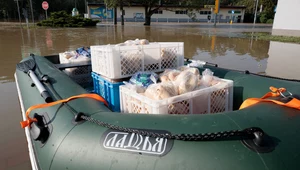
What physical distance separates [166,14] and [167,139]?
39499mm

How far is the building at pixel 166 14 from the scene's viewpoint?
35213 millimetres

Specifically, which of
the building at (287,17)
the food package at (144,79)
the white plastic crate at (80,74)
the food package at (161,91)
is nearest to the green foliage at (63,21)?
the building at (287,17)

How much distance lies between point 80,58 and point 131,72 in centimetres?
152

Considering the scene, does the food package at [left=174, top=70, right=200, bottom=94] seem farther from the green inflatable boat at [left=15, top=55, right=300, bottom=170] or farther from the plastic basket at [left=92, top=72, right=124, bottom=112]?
the plastic basket at [left=92, top=72, right=124, bottom=112]

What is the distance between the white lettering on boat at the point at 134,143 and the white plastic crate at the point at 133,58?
1.04m

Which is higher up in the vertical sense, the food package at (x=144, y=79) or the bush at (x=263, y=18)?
the bush at (x=263, y=18)

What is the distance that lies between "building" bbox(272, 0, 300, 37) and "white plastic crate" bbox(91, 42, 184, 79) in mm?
20664

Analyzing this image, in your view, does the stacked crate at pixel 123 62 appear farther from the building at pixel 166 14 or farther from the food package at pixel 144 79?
the building at pixel 166 14

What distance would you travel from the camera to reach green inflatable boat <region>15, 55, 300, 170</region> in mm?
1108

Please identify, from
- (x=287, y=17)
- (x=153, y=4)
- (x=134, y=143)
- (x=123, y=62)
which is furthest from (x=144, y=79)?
(x=153, y=4)

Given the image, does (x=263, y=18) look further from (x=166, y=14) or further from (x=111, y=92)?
(x=111, y=92)

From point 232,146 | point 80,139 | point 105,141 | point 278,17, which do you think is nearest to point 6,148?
point 80,139

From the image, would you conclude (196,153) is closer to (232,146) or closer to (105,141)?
(232,146)

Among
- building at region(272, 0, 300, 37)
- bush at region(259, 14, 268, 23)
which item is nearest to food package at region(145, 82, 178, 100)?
building at region(272, 0, 300, 37)
